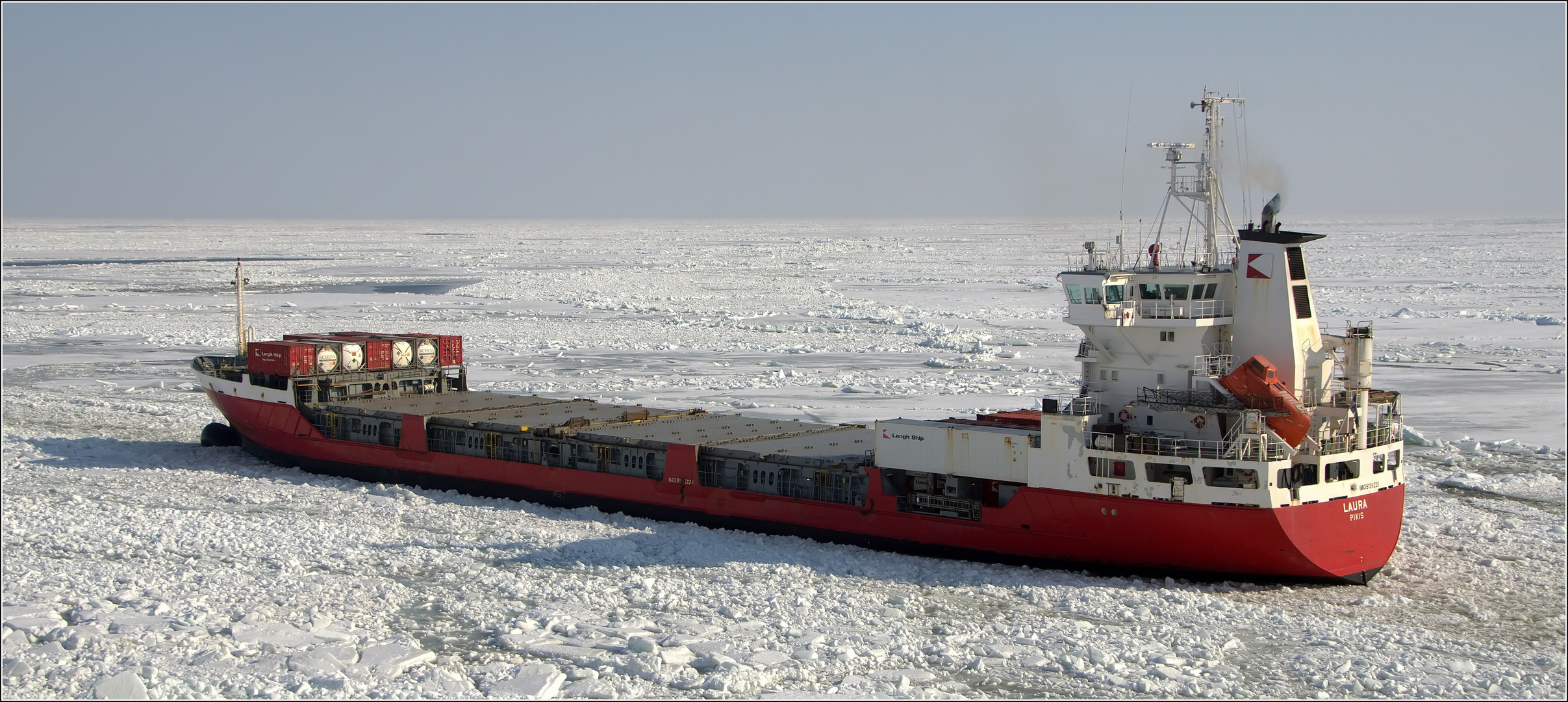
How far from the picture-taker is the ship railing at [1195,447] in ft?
53.4

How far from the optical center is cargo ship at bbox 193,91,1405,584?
16531 millimetres

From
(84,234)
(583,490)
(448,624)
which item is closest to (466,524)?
(583,490)

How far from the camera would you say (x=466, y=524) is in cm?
2070

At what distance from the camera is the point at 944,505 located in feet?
60.7

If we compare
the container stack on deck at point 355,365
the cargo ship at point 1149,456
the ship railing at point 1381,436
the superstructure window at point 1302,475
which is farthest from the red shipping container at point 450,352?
the ship railing at point 1381,436

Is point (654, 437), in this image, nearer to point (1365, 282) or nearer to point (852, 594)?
point (852, 594)

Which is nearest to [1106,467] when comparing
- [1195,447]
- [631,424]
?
[1195,447]

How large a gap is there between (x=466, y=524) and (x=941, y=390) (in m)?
13.8

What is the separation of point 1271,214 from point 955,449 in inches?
215

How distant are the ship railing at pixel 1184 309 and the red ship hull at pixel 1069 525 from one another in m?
2.76

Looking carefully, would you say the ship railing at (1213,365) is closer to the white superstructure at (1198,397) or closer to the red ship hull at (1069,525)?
the white superstructure at (1198,397)

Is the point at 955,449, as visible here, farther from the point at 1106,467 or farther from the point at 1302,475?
the point at 1302,475

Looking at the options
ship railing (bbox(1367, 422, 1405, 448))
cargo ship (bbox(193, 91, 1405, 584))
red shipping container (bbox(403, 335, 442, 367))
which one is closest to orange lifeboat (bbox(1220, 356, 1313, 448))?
cargo ship (bbox(193, 91, 1405, 584))

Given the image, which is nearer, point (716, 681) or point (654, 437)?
point (716, 681)
